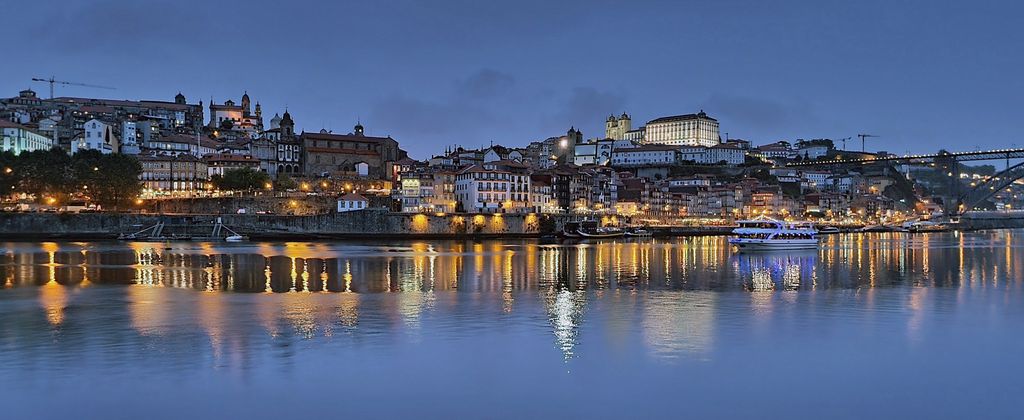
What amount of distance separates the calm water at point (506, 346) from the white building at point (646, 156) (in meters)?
73.9

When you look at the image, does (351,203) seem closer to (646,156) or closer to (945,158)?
(646,156)

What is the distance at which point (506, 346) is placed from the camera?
41.4 ft

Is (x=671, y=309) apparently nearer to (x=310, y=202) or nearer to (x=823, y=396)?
(x=823, y=396)

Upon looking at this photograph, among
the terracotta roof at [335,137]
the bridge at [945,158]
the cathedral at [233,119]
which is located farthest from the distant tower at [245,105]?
the bridge at [945,158]

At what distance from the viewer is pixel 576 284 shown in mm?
22203

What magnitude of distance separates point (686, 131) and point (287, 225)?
234ft

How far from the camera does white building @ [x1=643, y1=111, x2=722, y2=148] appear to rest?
111 m

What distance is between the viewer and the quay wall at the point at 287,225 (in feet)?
166

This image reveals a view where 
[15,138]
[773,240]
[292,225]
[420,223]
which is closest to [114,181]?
[292,225]

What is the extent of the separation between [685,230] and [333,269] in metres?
47.0

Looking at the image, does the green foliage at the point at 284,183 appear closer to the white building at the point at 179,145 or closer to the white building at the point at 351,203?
the white building at the point at 351,203

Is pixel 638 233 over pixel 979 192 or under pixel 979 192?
under

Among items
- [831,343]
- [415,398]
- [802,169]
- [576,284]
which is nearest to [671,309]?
[831,343]

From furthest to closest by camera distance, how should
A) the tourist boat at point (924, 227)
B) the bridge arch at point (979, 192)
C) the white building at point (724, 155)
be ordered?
the white building at point (724, 155) → the bridge arch at point (979, 192) → the tourist boat at point (924, 227)
